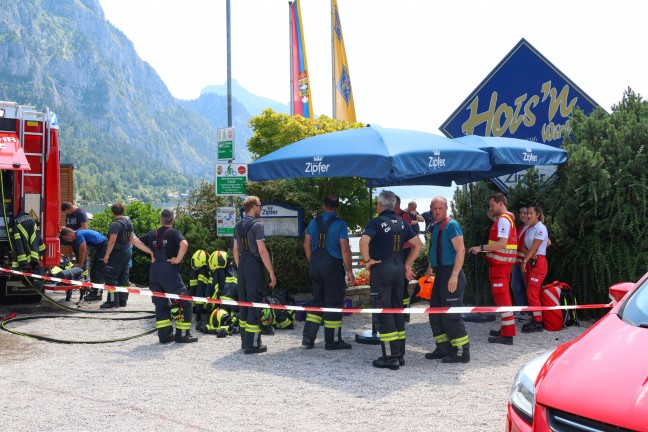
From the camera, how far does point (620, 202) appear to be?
32.5ft

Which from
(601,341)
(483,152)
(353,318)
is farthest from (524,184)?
(601,341)

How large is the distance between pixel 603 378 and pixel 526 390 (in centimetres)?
51

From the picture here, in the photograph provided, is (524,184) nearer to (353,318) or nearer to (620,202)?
(620,202)

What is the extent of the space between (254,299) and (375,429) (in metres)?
3.38

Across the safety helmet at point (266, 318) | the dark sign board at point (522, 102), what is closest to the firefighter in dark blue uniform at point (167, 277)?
the safety helmet at point (266, 318)

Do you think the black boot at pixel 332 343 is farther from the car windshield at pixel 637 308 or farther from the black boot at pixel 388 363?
the car windshield at pixel 637 308

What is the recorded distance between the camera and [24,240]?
37.0 ft

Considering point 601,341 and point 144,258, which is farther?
point 144,258

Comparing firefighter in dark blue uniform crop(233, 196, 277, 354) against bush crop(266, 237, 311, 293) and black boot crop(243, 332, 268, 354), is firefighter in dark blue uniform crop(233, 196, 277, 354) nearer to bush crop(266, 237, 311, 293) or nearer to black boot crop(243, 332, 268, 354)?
black boot crop(243, 332, 268, 354)

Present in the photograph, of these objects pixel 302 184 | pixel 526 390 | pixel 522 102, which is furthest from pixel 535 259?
pixel 526 390

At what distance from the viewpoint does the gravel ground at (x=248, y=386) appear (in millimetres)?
5711

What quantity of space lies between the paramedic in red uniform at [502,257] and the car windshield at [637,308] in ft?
14.9

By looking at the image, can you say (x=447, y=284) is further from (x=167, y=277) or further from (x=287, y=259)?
(x=287, y=259)

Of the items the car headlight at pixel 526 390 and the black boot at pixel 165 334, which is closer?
the car headlight at pixel 526 390
